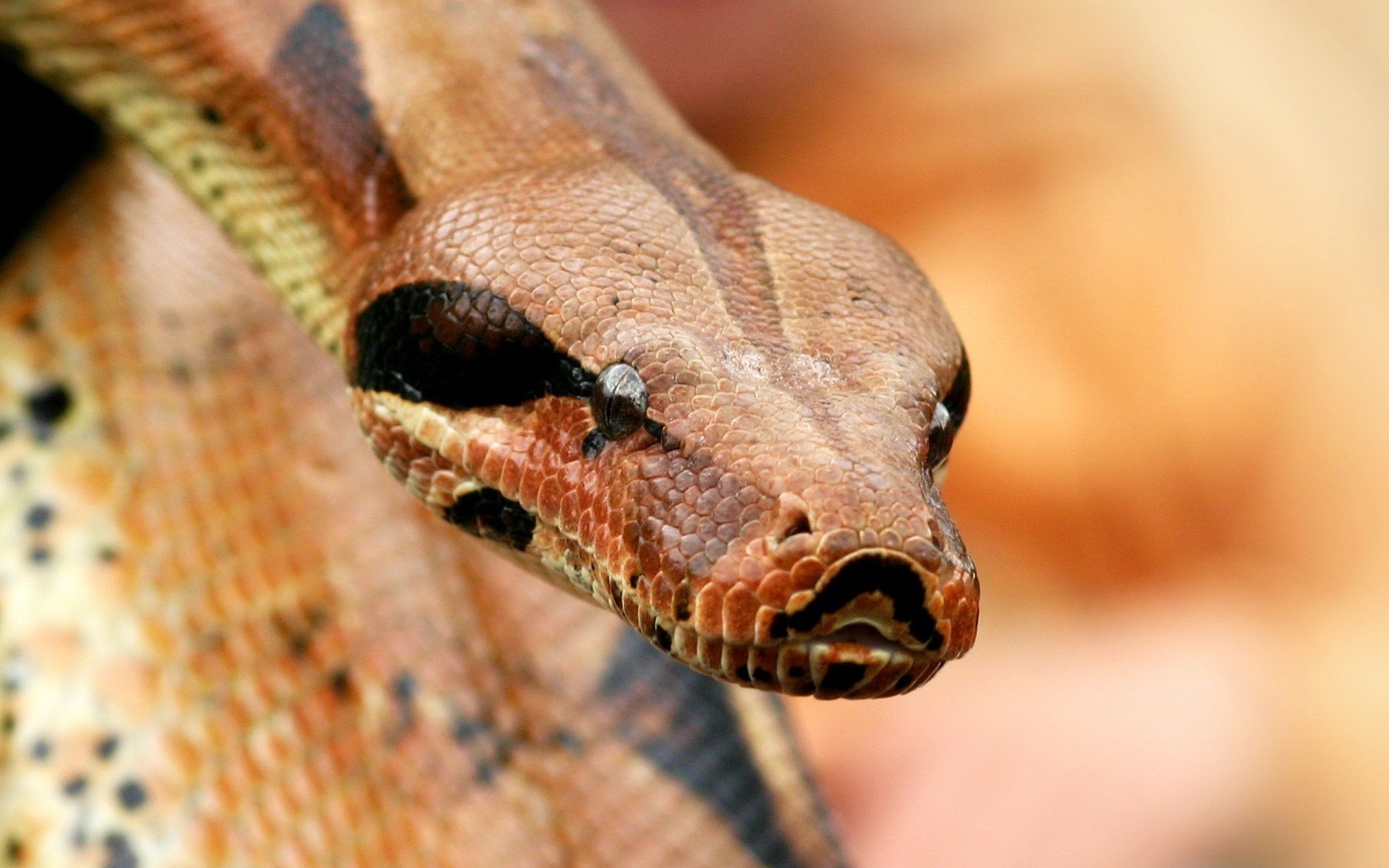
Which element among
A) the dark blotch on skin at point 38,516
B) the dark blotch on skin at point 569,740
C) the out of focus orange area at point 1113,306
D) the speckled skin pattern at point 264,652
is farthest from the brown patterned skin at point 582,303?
the out of focus orange area at point 1113,306

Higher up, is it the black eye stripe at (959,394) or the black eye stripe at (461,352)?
the black eye stripe at (959,394)

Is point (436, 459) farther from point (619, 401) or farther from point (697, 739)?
point (697, 739)

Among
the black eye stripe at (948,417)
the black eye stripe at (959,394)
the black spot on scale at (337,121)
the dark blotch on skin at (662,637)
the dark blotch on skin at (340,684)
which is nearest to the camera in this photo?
the dark blotch on skin at (662,637)

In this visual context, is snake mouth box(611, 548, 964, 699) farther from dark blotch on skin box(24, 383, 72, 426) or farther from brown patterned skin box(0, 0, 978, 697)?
dark blotch on skin box(24, 383, 72, 426)

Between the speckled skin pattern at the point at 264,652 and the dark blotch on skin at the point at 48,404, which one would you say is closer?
the speckled skin pattern at the point at 264,652

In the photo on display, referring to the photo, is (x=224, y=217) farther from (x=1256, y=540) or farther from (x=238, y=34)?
(x=1256, y=540)

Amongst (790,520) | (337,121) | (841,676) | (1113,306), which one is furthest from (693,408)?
(1113,306)

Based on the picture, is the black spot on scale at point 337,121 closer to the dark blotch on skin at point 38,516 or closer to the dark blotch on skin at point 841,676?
the dark blotch on skin at point 38,516
